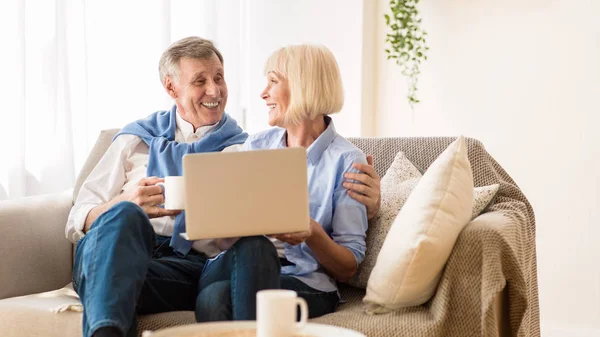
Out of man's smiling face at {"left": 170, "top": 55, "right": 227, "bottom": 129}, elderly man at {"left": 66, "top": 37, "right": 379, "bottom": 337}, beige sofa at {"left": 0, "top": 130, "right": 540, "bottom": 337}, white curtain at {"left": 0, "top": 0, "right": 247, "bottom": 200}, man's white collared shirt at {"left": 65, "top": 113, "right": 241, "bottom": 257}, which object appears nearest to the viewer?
elderly man at {"left": 66, "top": 37, "right": 379, "bottom": 337}

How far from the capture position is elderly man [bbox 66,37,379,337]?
1.77 m

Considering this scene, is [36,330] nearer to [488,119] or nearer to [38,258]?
[38,258]

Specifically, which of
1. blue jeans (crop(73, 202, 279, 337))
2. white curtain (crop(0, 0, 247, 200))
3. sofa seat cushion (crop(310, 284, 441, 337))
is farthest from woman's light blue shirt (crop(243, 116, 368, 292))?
white curtain (crop(0, 0, 247, 200))

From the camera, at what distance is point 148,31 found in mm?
3326

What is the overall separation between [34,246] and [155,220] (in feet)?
1.12

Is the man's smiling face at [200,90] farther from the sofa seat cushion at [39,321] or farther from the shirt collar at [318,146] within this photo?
the sofa seat cushion at [39,321]

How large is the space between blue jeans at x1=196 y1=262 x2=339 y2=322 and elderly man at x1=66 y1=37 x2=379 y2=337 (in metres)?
0.04

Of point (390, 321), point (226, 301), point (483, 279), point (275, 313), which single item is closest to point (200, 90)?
point (226, 301)

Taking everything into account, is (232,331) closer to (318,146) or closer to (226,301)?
(226,301)

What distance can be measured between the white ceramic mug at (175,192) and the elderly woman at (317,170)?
222 mm

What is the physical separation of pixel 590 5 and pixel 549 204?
868mm

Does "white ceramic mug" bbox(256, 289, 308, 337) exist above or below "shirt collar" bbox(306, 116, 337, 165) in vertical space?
below

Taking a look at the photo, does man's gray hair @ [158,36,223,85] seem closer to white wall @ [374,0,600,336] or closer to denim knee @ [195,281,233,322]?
denim knee @ [195,281,233,322]

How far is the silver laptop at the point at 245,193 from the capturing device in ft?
5.43
